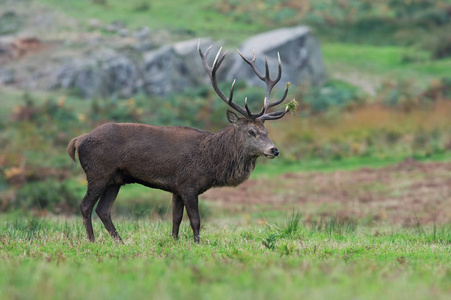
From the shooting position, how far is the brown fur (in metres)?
9.33

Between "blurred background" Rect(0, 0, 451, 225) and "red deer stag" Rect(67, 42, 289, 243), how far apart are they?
109cm

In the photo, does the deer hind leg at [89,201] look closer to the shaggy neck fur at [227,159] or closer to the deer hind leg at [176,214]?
the deer hind leg at [176,214]

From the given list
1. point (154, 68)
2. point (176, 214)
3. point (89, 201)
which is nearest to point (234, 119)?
point (176, 214)

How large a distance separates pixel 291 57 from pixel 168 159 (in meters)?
24.7

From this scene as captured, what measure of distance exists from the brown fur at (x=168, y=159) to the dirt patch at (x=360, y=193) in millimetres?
6137

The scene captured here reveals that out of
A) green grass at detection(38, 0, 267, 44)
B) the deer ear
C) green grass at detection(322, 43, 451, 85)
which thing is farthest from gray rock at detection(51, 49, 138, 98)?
the deer ear

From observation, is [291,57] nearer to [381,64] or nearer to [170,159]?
[381,64]

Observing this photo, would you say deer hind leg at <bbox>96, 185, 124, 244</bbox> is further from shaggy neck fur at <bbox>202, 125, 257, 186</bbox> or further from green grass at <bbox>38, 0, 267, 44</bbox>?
green grass at <bbox>38, 0, 267, 44</bbox>

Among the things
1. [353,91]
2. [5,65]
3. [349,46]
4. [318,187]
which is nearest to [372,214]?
[318,187]

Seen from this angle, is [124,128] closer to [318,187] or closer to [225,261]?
[225,261]

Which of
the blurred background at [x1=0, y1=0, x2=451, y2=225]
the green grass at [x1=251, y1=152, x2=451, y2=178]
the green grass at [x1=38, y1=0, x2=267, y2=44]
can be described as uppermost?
the green grass at [x1=38, y1=0, x2=267, y2=44]

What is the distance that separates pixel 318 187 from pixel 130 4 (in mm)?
29226

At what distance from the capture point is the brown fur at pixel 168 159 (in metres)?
9.33

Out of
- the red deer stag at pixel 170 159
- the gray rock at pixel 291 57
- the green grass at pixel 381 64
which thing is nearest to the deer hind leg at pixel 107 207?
the red deer stag at pixel 170 159
